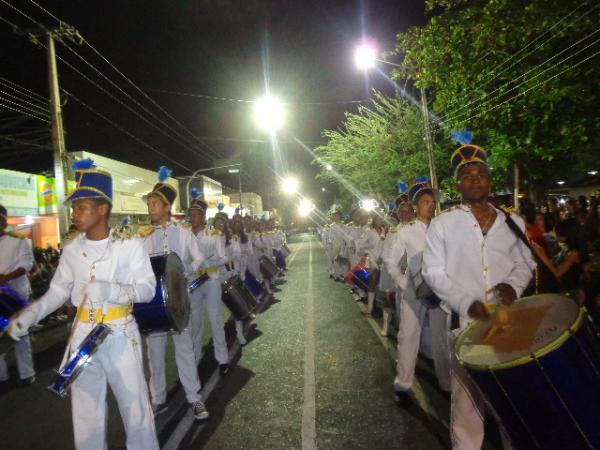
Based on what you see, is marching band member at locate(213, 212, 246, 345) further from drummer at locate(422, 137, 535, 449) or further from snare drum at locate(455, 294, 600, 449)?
snare drum at locate(455, 294, 600, 449)

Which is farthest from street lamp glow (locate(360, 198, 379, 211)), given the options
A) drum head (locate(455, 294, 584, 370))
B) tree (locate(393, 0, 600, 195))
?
drum head (locate(455, 294, 584, 370))

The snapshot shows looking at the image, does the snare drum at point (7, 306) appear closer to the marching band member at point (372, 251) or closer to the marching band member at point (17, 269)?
the marching band member at point (17, 269)

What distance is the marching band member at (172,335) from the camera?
4.57m

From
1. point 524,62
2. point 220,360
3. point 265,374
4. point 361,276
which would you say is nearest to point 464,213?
point 265,374

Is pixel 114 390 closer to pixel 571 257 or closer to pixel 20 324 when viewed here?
pixel 20 324

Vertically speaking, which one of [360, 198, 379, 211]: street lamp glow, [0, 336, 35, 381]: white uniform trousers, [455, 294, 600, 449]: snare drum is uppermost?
[360, 198, 379, 211]: street lamp glow

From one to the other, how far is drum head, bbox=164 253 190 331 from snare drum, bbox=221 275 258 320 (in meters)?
2.18

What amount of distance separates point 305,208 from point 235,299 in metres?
81.6

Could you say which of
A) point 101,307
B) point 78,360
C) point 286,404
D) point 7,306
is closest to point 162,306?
point 101,307

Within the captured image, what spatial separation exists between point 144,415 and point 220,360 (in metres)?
2.90

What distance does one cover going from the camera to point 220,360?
5797mm

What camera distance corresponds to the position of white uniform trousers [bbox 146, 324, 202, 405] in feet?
14.9

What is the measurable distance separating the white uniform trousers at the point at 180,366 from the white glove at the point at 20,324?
1.62m

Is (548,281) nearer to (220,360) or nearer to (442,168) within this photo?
(220,360)
